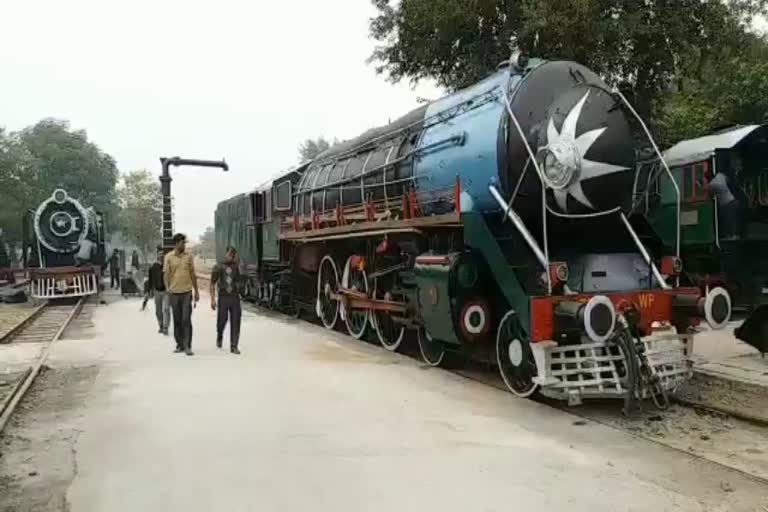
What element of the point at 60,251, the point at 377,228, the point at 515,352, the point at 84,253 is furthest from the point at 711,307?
the point at 84,253

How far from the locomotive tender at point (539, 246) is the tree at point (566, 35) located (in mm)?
5205

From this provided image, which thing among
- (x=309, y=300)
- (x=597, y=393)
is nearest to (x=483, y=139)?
(x=597, y=393)

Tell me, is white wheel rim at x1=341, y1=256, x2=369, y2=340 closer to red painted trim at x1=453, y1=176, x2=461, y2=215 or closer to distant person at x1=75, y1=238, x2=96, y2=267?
red painted trim at x1=453, y1=176, x2=461, y2=215

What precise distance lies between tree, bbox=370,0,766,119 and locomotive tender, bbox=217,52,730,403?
5.20 m

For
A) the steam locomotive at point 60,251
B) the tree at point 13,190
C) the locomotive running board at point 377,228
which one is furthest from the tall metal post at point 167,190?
the tree at point 13,190

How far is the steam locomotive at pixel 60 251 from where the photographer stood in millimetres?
21875

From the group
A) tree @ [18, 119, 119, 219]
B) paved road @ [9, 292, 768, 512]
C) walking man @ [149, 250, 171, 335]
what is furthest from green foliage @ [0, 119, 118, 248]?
paved road @ [9, 292, 768, 512]

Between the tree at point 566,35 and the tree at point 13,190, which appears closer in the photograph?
the tree at point 566,35

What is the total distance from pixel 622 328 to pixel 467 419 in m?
1.57

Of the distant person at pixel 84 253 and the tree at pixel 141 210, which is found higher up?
the tree at pixel 141 210

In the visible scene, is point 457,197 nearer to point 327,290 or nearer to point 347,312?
point 347,312

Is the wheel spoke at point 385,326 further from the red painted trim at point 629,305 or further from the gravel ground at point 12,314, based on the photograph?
the gravel ground at point 12,314

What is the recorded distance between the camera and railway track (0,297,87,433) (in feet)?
25.0

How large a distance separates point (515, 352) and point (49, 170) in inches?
1821
